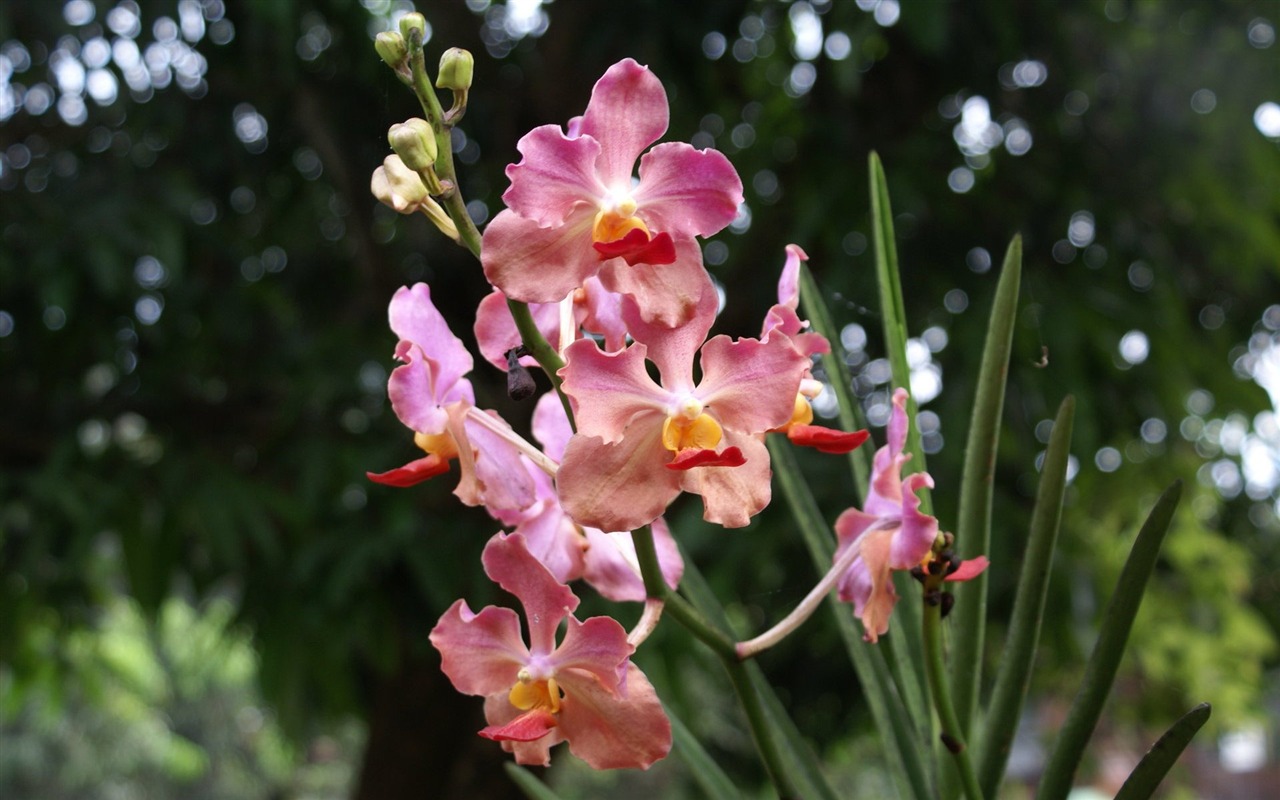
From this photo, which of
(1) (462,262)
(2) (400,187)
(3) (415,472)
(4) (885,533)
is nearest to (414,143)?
(2) (400,187)

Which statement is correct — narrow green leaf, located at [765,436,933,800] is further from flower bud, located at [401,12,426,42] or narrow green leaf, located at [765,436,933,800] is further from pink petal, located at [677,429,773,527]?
flower bud, located at [401,12,426,42]

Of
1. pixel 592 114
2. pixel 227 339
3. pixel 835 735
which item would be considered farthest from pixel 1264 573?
pixel 592 114

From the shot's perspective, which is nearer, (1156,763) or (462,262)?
(1156,763)

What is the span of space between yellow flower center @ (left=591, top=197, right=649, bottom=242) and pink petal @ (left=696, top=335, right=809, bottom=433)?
0.15 feet

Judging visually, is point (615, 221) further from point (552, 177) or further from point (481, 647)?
point (481, 647)

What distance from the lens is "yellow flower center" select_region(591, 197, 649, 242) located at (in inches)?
13.8

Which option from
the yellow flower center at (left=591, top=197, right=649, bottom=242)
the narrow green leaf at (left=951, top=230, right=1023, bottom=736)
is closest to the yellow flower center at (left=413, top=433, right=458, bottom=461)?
the yellow flower center at (left=591, top=197, right=649, bottom=242)

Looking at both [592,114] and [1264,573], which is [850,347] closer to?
[592,114]

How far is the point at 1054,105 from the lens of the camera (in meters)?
1.76

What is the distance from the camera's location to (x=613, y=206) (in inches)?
14.0

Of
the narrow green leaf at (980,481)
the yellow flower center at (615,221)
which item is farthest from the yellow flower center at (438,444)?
the narrow green leaf at (980,481)

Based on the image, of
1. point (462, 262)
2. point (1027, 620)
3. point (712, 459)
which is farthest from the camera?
point (462, 262)

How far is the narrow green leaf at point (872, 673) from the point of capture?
456mm

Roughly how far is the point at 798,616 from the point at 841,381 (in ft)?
0.42
